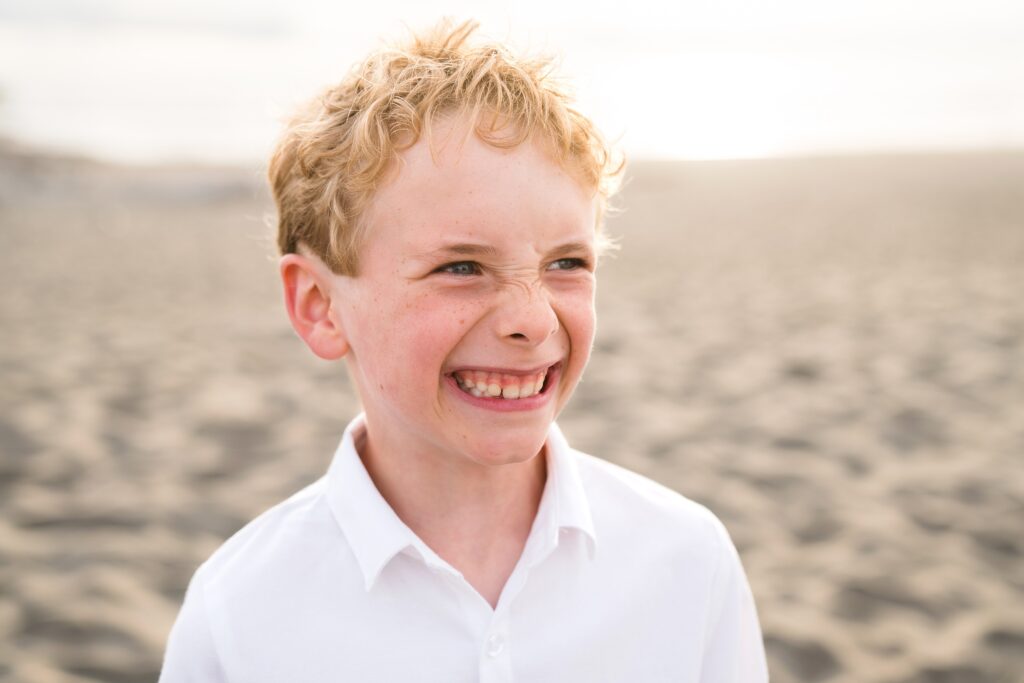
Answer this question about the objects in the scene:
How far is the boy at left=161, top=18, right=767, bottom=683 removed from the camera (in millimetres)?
1462

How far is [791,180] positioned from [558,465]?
26.1m

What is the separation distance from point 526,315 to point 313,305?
494mm

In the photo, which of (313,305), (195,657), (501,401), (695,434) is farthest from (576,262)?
(695,434)

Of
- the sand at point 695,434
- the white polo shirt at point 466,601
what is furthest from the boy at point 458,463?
the sand at point 695,434

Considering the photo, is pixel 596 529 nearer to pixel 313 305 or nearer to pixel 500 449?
pixel 500 449

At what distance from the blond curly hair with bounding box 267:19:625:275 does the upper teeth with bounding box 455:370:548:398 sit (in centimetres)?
28

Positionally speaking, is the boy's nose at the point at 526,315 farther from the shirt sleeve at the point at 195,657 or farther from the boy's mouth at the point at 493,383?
the shirt sleeve at the point at 195,657

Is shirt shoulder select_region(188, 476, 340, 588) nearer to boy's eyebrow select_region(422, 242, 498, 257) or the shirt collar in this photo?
the shirt collar

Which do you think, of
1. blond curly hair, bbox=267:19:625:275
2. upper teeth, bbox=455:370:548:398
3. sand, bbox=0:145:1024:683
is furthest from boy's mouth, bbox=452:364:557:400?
sand, bbox=0:145:1024:683

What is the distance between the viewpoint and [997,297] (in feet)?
24.3

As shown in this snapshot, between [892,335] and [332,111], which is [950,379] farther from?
[332,111]

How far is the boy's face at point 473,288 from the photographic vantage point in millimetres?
1438

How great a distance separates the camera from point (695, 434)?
15.3 ft

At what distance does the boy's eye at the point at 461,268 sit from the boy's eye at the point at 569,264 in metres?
0.14
